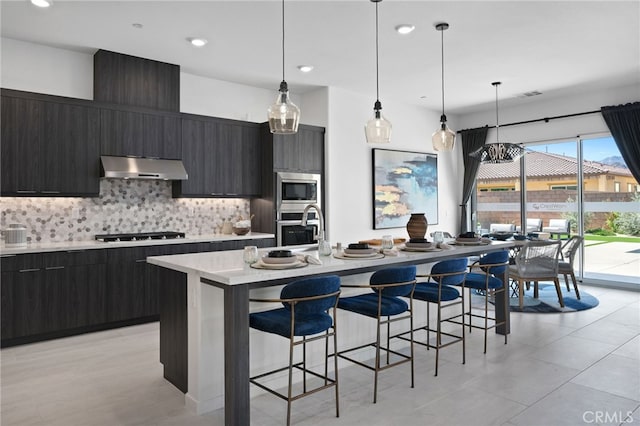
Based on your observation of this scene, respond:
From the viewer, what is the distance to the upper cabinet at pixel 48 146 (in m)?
4.15

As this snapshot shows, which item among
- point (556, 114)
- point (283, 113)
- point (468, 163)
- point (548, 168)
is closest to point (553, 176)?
point (548, 168)

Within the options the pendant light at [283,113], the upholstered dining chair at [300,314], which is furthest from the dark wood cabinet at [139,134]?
the upholstered dining chair at [300,314]

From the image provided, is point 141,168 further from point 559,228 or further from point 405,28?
point 559,228

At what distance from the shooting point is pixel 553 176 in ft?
24.0

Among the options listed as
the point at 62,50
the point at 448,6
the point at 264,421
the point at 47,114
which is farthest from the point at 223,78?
the point at 264,421

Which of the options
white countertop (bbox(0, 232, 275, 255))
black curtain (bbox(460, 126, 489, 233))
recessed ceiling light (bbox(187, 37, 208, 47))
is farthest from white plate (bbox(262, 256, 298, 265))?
black curtain (bbox(460, 126, 489, 233))

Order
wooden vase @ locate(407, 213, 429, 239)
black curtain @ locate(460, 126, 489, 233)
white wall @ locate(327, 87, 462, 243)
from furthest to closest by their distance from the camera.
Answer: black curtain @ locate(460, 126, 489, 233) → white wall @ locate(327, 87, 462, 243) → wooden vase @ locate(407, 213, 429, 239)

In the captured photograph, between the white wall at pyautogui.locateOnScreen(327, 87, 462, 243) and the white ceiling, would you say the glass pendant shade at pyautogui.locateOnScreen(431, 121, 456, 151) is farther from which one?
the white wall at pyautogui.locateOnScreen(327, 87, 462, 243)

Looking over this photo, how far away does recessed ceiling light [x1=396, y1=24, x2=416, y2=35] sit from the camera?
13.6ft

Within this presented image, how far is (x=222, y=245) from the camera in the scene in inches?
207

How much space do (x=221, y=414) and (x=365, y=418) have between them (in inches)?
35.5

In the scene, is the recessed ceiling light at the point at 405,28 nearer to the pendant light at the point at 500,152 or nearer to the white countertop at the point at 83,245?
the pendant light at the point at 500,152

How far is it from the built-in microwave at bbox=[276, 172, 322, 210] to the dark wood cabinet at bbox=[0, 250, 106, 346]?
2.32 metres

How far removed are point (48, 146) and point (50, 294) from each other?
1.49 metres
